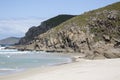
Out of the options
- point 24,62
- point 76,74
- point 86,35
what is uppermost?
point 86,35

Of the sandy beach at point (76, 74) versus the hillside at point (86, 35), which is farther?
the hillside at point (86, 35)

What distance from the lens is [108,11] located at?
13212 cm

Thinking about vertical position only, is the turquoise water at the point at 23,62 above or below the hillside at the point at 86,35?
below

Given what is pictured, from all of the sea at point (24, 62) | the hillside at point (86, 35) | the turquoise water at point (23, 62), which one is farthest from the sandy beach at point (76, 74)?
the hillside at point (86, 35)

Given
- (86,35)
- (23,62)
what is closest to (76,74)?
(23,62)

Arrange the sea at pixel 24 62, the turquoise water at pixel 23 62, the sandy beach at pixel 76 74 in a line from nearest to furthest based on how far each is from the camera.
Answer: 1. the sandy beach at pixel 76 74
2. the sea at pixel 24 62
3. the turquoise water at pixel 23 62

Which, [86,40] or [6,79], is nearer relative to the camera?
[6,79]

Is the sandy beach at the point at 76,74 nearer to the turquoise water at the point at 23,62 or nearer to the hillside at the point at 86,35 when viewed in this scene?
the turquoise water at the point at 23,62

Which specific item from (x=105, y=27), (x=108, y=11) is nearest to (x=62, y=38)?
(x=105, y=27)

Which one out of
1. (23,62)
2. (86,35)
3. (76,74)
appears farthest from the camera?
(86,35)

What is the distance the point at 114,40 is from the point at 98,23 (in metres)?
18.1

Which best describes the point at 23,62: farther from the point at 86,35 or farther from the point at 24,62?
the point at 86,35

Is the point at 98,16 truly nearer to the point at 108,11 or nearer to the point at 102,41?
the point at 108,11

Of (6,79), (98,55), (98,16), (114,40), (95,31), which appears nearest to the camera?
(6,79)
